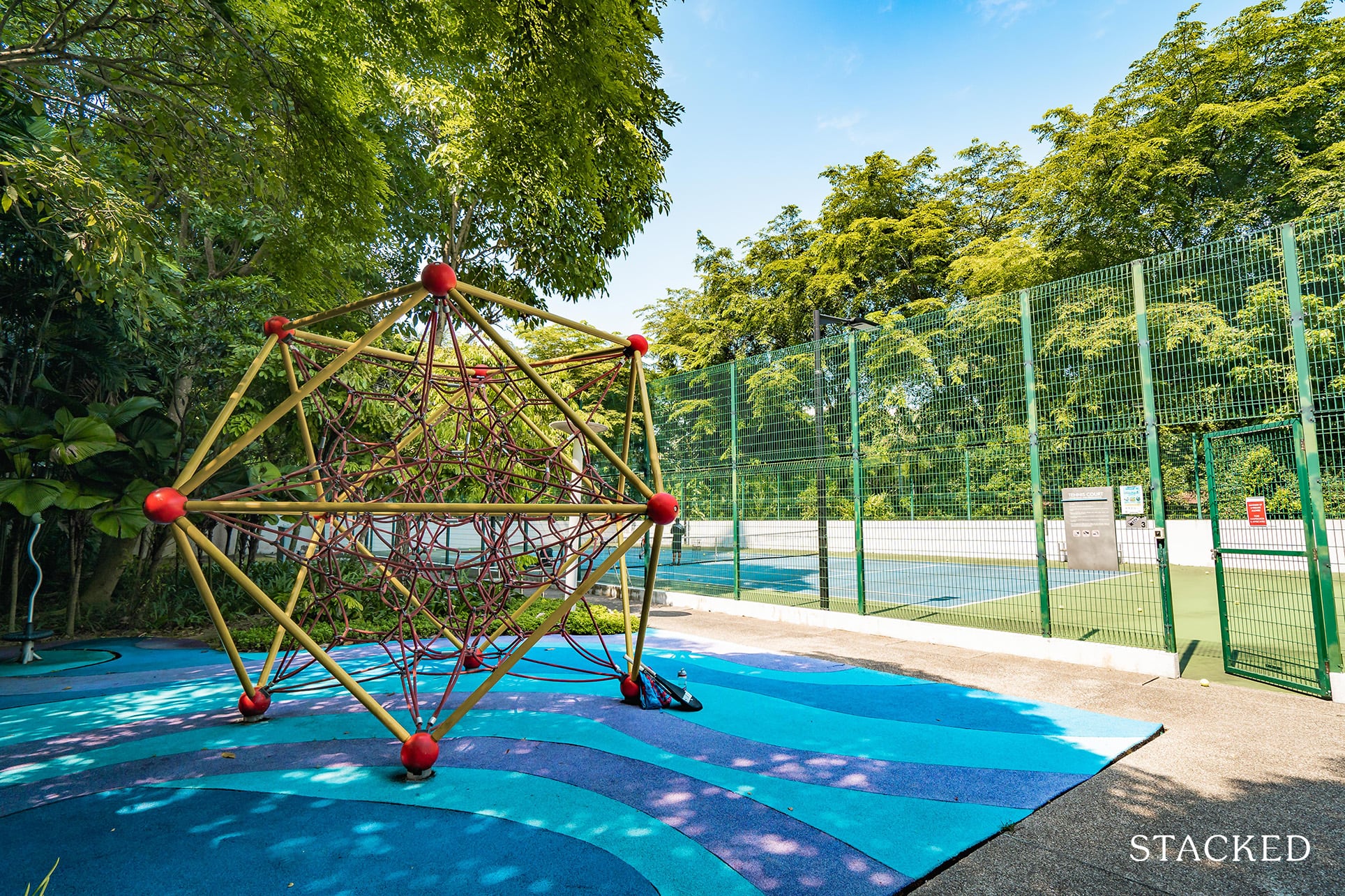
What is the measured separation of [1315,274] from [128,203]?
858 cm

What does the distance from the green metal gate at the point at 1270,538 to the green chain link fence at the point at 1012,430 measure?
18cm

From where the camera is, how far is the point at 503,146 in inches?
222

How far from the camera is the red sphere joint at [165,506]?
2604 millimetres

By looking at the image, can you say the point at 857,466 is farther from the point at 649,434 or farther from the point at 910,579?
the point at 649,434

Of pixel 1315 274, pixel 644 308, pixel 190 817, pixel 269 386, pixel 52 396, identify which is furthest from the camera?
pixel 644 308

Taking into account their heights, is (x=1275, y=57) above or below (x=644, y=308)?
above

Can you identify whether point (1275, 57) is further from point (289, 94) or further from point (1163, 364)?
point (289, 94)

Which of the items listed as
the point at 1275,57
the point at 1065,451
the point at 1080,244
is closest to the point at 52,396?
the point at 1065,451

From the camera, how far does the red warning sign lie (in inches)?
223

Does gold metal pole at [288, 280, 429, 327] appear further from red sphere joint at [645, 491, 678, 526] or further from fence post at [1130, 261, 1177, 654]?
fence post at [1130, 261, 1177, 654]

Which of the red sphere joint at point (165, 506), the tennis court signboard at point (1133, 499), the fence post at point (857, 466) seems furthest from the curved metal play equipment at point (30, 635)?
the tennis court signboard at point (1133, 499)

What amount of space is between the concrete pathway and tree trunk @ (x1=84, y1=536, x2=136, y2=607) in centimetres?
976

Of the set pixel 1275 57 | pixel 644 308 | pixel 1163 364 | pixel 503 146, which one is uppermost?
pixel 1275 57

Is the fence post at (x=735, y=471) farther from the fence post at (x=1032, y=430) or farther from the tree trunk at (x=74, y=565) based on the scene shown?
the tree trunk at (x=74, y=565)
